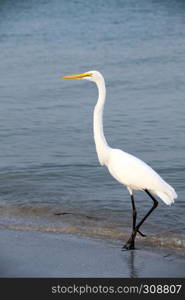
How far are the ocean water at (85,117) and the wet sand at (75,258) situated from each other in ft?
1.40

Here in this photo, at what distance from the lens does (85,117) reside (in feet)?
40.3

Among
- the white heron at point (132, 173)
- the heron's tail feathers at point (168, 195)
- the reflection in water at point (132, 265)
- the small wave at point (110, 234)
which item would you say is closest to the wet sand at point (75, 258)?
the reflection in water at point (132, 265)

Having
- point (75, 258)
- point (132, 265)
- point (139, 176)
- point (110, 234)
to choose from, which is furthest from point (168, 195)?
point (75, 258)

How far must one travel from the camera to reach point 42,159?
10.4 meters

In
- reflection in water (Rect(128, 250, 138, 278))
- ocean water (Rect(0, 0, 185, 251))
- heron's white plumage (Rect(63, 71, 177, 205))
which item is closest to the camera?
reflection in water (Rect(128, 250, 138, 278))

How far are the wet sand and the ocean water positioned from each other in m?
0.43

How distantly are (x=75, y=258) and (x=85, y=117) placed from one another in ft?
18.9

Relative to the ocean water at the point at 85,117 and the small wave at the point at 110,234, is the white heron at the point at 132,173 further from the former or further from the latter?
the ocean water at the point at 85,117

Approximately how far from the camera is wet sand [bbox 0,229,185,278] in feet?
21.0

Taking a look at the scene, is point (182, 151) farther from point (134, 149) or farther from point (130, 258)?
point (130, 258)

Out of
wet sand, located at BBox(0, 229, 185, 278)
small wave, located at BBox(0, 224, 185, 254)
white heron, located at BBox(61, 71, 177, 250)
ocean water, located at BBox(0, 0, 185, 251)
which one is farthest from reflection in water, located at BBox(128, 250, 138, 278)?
ocean water, located at BBox(0, 0, 185, 251)

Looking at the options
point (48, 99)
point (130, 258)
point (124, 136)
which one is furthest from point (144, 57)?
point (130, 258)

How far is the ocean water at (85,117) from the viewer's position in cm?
847

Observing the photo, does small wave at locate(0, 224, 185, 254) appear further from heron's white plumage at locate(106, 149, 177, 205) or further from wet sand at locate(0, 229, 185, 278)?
heron's white plumage at locate(106, 149, 177, 205)
